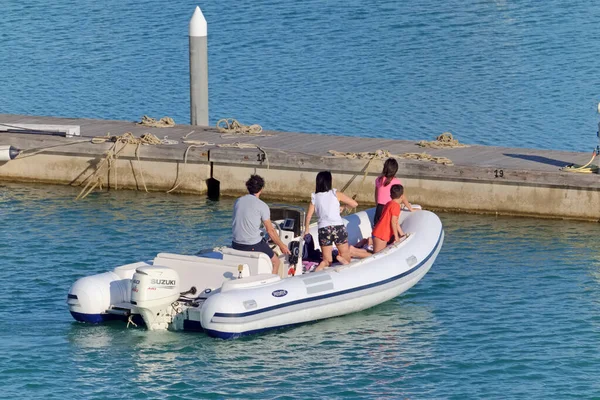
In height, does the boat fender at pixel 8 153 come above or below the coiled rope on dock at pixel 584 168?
above

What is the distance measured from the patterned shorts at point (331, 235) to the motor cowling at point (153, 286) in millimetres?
2133

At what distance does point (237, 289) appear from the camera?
41.8ft

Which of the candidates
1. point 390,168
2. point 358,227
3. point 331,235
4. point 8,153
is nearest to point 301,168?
point 358,227

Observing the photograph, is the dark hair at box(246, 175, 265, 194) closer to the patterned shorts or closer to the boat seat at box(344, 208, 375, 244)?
the patterned shorts

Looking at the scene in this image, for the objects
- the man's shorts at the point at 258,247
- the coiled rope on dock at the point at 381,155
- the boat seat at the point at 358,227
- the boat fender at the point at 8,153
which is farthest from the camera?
the boat fender at the point at 8,153

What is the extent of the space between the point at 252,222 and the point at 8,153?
850cm

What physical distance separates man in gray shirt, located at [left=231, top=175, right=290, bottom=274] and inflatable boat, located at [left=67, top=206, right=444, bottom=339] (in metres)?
0.18

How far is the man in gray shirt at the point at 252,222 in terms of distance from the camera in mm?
13391

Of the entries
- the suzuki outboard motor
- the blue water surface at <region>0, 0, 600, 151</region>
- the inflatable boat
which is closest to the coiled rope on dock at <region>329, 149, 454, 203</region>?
the inflatable boat

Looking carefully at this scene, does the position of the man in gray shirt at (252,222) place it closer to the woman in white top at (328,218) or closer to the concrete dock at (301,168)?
the woman in white top at (328,218)

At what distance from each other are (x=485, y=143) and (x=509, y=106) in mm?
3359

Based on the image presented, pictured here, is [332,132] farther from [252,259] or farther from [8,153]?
[252,259]

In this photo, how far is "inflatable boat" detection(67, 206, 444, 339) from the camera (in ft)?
41.3

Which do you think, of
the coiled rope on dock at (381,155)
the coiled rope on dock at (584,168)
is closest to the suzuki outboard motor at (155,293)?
the coiled rope on dock at (381,155)
